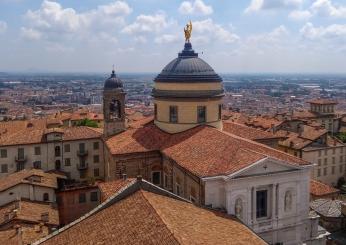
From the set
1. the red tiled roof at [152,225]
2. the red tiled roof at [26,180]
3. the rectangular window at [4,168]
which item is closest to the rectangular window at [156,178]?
the red tiled roof at [152,225]

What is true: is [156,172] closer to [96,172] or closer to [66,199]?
[66,199]

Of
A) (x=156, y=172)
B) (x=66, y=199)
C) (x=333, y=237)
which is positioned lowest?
(x=333, y=237)

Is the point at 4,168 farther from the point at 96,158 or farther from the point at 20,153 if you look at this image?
the point at 96,158

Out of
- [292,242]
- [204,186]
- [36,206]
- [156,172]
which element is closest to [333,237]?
[292,242]

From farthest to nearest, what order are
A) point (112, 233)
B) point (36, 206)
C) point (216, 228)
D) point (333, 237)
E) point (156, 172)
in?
point (333, 237), point (36, 206), point (156, 172), point (216, 228), point (112, 233)

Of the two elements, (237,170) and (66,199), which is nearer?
(237,170)

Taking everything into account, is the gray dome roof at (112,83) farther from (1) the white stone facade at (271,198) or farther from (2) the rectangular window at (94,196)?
(1) the white stone facade at (271,198)

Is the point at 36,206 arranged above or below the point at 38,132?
below
